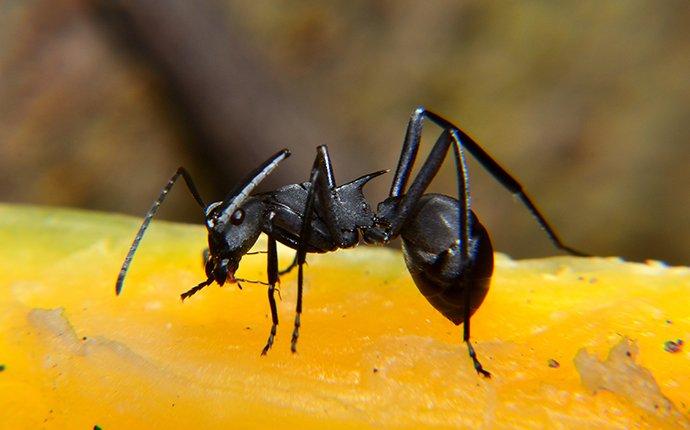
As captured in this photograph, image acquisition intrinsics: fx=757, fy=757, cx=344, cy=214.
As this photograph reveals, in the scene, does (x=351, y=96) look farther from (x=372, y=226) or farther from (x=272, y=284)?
(x=272, y=284)

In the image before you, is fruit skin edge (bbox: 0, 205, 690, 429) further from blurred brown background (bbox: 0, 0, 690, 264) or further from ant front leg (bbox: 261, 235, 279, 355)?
blurred brown background (bbox: 0, 0, 690, 264)

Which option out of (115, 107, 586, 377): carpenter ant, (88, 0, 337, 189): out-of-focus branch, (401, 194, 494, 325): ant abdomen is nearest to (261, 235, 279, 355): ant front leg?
(115, 107, 586, 377): carpenter ant

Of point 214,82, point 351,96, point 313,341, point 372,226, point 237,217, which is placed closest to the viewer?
point 313,341

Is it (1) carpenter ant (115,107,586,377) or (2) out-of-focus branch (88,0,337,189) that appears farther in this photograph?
(2) out-of-focus branch (88,0,337,189)

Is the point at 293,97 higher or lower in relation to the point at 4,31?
lower

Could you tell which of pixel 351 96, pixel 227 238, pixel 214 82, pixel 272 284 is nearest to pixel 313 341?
pixel 272 284

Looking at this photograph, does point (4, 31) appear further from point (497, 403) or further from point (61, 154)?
point (497, 403)

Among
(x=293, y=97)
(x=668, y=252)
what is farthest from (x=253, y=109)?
(x=668, y=252)
